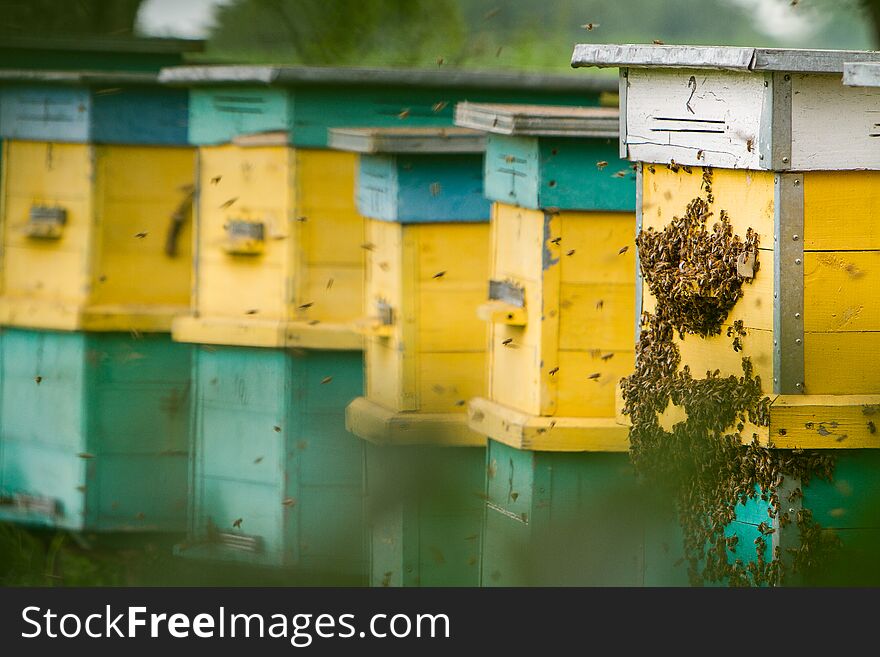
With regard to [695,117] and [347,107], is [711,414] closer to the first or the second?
[695,117]

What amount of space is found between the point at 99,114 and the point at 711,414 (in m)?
4.74

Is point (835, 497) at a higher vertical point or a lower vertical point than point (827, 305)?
lower

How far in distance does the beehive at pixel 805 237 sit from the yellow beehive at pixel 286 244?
308 cm

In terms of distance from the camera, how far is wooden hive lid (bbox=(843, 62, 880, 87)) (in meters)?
2.79

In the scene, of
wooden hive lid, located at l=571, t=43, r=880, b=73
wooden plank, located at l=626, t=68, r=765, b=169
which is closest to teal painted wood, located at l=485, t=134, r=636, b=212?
wooden plank, located at l=626, t=68, r=765, b=169

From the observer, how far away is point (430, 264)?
556 centimetres

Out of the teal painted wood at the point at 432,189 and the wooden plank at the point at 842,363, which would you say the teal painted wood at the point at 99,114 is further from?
the wooden plank at the point at 842,363

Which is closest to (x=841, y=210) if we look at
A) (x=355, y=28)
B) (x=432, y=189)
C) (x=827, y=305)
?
(x=827, y=305)

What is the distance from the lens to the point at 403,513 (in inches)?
54.3

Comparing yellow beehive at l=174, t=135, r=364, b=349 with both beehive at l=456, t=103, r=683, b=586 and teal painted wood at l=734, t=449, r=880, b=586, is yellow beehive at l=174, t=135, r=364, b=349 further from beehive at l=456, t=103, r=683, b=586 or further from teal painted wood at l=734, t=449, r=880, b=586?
teal painted wood at l=734, t=449, r=880, b=586

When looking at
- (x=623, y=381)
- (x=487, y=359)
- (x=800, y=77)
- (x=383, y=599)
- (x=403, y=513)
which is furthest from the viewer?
(x=487, y=359)

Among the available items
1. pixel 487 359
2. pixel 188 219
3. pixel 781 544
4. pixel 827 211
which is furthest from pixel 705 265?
pixel 188 219

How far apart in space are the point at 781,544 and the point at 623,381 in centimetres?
73

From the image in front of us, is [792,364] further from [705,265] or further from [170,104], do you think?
[170,104]
